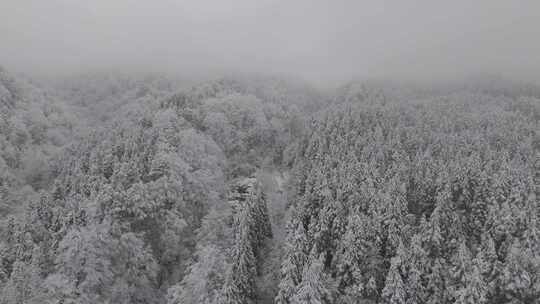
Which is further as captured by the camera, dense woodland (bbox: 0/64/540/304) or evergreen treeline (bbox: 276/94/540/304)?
dense woodland (bbox: 0/64/540/304)

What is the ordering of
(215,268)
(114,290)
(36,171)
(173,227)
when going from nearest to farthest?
(215,268)
(114,290)
(173,227)
(36,171)

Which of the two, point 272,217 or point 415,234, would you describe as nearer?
point 415,234

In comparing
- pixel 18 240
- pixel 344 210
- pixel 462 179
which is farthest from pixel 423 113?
pixel 18 240

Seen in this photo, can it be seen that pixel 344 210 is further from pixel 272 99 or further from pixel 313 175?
pixel 272 99

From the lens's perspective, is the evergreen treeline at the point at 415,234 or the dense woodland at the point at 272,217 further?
the dense woodland at the point at 272,217

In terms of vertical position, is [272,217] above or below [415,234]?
below

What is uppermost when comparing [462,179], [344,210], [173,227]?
[462,179]

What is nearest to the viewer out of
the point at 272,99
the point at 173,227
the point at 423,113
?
the point at 173,227

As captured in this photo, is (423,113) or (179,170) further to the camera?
(423,113)
